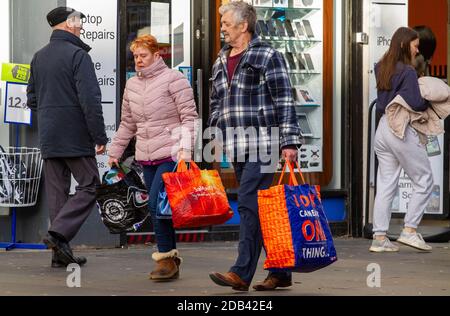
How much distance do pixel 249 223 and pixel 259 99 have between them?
2.65ft

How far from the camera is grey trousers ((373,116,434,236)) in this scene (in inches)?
404

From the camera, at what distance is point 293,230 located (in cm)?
711

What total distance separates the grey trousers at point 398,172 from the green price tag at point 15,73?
125 inches

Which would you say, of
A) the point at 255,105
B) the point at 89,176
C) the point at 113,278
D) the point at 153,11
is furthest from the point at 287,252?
the point at 153,11

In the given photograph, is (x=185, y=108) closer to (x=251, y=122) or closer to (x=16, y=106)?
(x=251, y=122)

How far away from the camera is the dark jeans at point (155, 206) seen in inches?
322

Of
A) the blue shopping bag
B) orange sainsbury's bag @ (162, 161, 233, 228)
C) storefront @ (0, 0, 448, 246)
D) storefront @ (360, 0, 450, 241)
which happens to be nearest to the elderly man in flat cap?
the blue shopping bag

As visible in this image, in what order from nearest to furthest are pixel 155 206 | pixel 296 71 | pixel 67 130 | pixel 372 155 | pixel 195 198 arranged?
1. pixel 195 198
2. pixel 155 206
3. pixel 67 130
4. pixel 372 155
5. pixel 296 71

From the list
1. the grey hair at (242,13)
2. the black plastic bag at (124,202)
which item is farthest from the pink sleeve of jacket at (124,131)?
the grey hair at (242,13)

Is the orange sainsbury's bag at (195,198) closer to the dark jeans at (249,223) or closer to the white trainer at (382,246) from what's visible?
the dark jeans at (249,223)

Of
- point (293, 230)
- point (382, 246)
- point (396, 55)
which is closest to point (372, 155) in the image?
point (382, 246)

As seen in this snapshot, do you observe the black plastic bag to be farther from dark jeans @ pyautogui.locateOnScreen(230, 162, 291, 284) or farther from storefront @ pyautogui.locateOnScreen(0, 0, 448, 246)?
storefront @ pyautogui.locateOnScreen(0, 0, 448, 246)
